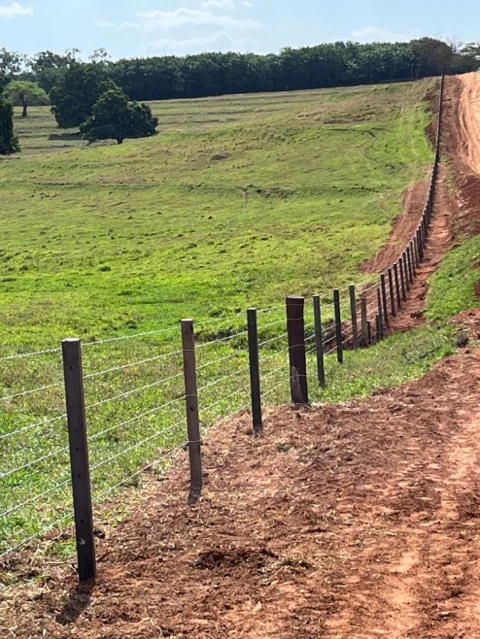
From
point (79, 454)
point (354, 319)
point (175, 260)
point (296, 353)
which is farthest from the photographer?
point (175, 260)

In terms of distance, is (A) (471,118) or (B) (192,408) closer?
(B) (192,408)

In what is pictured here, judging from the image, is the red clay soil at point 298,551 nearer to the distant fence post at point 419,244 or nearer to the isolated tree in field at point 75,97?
the distant fence post at point 419,244

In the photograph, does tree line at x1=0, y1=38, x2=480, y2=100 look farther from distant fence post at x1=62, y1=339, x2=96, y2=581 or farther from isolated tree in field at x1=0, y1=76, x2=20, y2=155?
distant fence post at x1=62, y1=339, x2=96, y2=581

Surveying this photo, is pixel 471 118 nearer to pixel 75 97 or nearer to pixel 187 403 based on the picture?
pixel 75 97

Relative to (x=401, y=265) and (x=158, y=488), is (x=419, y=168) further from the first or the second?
(x=158, y=488)

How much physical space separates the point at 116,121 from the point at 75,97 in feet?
63.1

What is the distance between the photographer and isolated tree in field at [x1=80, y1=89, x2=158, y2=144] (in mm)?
88938

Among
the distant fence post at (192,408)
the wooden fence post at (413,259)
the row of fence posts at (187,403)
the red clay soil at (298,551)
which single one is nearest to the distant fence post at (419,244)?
the wooden fence post at (413,259)

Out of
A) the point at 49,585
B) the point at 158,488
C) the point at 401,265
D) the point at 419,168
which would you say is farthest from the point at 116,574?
the point at 419,168

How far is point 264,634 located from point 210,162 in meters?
60.9

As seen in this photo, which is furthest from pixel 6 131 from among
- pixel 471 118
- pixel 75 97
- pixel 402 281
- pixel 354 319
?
pixel 354 319

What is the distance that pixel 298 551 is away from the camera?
19.6 ft

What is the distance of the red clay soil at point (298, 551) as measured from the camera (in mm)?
5008

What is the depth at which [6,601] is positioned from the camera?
17.8 ft
